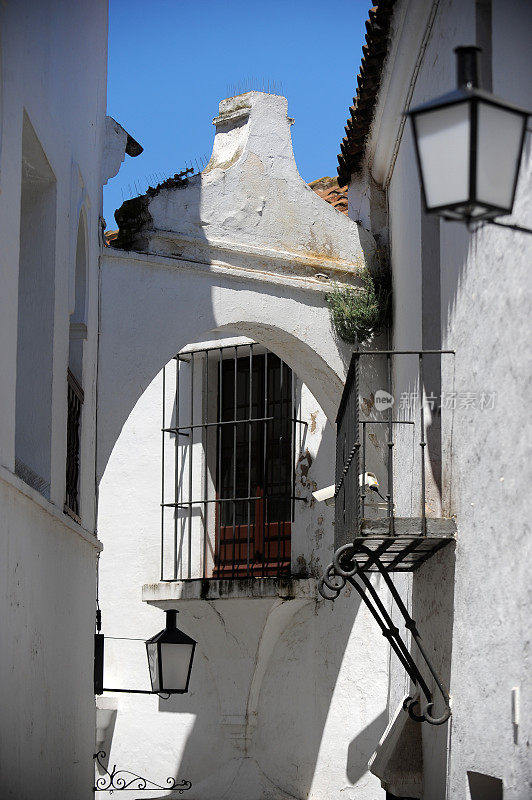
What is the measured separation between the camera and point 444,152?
3.45 meters

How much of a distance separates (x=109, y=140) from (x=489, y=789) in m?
6.67

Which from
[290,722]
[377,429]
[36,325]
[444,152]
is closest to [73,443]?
[36,325]

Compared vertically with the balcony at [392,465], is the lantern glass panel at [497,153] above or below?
above

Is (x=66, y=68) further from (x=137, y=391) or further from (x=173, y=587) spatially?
(x=173, y=587)

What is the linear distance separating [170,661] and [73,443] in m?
1.74

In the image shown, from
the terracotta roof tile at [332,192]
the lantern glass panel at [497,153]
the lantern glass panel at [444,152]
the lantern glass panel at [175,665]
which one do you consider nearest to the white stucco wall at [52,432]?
the lantern glass panel at [175,665]

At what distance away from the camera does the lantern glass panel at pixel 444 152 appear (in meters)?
3.39

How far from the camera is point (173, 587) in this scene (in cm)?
1224

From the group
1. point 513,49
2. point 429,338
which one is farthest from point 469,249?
point 429,338

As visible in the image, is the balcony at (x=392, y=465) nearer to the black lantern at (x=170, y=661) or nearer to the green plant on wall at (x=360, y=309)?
the green plant on wall at (x=360, y=309)

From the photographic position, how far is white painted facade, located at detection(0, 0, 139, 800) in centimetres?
559

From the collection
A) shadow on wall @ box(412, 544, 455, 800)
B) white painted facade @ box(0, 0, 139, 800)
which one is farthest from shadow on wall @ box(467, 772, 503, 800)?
white painted facade @ box(0, 0, 139, 800)

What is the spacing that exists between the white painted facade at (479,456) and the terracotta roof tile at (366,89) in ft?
1.05

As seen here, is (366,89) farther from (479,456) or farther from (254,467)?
(254,467)
